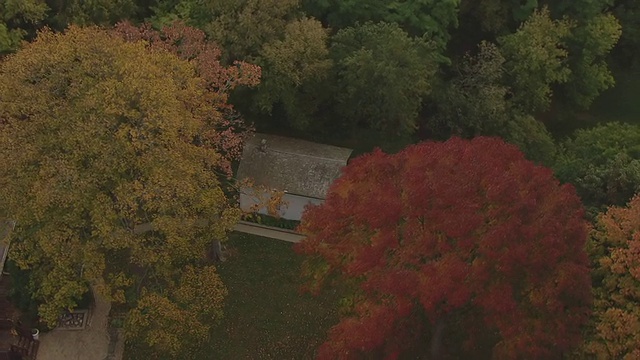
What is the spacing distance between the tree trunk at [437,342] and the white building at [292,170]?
1042cm

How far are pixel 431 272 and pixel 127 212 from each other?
11284 millimetres

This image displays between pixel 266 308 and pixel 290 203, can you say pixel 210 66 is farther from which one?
pixel 266 308

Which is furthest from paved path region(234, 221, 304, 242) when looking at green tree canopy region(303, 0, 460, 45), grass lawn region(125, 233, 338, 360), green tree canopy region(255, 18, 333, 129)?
green tree canopy region(303, 0, 460, 45)

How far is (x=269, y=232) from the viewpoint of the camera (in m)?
34.8

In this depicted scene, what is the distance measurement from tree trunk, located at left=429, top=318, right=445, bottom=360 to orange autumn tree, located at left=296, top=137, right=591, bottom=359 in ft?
5.99

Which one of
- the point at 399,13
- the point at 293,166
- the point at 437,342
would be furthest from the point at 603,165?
the point at 293,166

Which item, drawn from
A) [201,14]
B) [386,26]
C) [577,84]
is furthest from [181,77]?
[577,84]

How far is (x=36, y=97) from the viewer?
23.4 m

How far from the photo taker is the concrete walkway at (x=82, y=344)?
29.3 m

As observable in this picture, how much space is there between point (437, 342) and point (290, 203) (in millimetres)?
11894

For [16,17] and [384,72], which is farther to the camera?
[16,17]

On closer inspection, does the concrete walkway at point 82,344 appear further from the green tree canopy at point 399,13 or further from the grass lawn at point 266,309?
the green tree canopy at point 399,13

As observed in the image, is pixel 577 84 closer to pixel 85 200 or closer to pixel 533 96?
pixel 533 96

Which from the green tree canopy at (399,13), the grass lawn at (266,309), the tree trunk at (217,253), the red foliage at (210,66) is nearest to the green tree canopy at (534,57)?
the green tree canopy at (399,13)
